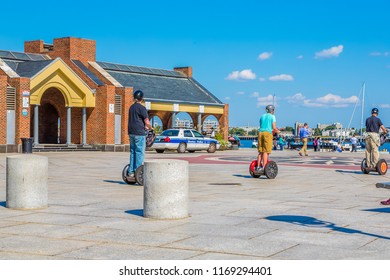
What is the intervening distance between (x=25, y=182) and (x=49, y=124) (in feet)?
121

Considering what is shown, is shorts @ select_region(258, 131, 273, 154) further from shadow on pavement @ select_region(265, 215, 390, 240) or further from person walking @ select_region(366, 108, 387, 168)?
shadow on pavement @ select_region(265, 215, 390, 240)

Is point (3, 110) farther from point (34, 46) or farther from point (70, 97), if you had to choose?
point (34, 46)

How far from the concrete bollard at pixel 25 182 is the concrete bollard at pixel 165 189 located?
6.34 ft

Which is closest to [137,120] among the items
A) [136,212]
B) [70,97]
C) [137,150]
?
[137,150]

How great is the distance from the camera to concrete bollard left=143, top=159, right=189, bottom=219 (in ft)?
27.6

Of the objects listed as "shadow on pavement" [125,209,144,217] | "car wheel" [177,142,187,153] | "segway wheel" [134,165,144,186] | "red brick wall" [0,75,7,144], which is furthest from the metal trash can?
"shadow on pavement" [125,209,144,217]

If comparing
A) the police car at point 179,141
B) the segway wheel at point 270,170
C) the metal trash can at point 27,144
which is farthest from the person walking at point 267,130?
the police car at point 179,141

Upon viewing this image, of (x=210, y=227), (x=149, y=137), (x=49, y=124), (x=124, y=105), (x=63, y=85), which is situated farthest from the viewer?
(x=49, y=124)

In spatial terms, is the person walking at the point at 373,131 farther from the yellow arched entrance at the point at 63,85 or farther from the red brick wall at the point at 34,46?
the red brick wall at the point at 34,46

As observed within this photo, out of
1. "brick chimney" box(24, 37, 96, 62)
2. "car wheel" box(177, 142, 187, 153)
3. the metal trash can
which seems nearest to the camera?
the metal trash can

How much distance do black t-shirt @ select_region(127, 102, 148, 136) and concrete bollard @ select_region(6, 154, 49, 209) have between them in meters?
3.90

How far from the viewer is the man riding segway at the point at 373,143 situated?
58.4 feet

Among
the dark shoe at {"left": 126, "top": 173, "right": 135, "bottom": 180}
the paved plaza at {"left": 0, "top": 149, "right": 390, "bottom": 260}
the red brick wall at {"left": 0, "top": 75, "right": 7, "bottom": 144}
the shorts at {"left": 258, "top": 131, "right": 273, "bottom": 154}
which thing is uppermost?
the red brick wall at {"left": 0, "top": 75, "right": 7, "bottom": 144}

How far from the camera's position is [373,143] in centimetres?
1780
